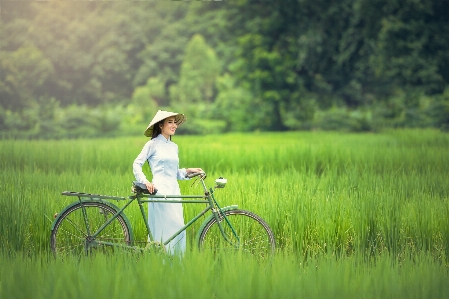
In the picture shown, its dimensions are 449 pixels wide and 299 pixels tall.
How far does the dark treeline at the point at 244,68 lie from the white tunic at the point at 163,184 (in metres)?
17.5

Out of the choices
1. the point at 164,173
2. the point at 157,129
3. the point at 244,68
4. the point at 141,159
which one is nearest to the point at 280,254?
the point at 164,173

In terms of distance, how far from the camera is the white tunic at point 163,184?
16.3 ft

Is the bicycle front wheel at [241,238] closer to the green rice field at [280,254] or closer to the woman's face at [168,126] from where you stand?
the green rice field at [280,254]

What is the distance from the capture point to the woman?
4961mm

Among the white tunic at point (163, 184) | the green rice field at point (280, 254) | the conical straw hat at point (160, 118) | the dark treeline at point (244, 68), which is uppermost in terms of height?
the dark treeline at point (244, 68)

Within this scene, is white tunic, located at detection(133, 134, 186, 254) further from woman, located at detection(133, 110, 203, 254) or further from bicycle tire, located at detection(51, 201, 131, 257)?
bicycle tire, located at detection(51, 201, 131, 257)

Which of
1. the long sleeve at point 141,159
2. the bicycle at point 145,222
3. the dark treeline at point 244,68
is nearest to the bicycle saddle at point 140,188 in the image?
the bicycle at point 145,222

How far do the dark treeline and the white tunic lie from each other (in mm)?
17528

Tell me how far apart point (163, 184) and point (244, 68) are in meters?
29.7

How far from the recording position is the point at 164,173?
5020 mm

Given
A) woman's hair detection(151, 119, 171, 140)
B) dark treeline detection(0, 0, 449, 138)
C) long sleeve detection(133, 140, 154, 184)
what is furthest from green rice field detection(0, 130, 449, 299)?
dark treeline detection(0, 0, 449, 138)

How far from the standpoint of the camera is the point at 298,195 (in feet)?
21.4

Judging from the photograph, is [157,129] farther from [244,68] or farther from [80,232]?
[244,68]

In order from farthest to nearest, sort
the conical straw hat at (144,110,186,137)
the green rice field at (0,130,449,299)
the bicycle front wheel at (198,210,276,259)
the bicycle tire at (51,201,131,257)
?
the conical straw hat at (144,110,186,137), the bicycle tire at (51,201,131,257), the bicycle front wheel at (198,210,276,259), the green rice field at (0,130,449,299)
